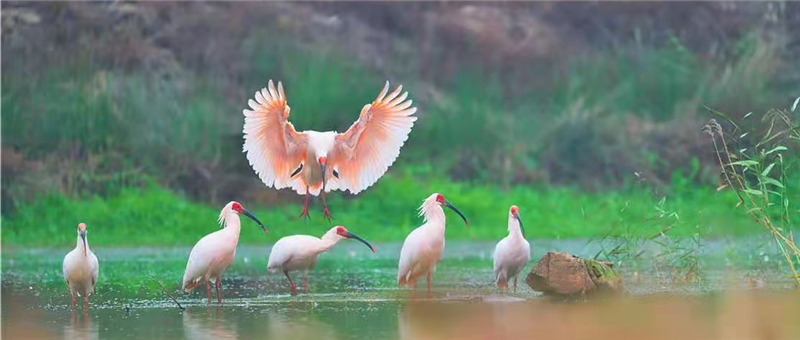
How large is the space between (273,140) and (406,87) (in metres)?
9.78

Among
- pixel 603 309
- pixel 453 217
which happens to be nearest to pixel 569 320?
pixel 603 309

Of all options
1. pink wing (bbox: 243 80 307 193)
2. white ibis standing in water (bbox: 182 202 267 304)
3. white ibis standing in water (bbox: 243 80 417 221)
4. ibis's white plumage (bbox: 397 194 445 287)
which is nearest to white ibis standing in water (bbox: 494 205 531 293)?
ibis's white plumage (bbox: 397 194 445 287)

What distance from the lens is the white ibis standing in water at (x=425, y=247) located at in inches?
468

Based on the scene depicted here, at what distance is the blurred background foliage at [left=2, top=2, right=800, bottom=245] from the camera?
66.5ft

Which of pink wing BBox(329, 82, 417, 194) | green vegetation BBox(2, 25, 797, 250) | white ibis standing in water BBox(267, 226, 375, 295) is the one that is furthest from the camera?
green vegetation BBox(2, 25, 797, 250)

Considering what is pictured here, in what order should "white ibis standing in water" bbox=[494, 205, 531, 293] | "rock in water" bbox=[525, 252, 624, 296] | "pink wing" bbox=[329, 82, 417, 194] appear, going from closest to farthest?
1. "rock in water" bbox=[525, 252, 624, 296]
2. "white ibis standing in water" bbox=[494, 205, 531, 293]
3. "pink wing" bbox=[329, 82, 417, 194]

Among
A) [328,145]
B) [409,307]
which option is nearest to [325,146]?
[328,145]

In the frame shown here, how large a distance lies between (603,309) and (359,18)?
45.0 ft

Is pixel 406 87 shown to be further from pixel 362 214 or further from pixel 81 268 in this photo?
pixel 81 268

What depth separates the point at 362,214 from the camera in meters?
20.0

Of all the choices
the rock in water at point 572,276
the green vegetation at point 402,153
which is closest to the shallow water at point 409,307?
the rock in water at point 572,276

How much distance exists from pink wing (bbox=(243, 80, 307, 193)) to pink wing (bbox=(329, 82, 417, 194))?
38 centimetres

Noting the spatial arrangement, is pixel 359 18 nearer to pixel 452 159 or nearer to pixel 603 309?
pixel 452 159

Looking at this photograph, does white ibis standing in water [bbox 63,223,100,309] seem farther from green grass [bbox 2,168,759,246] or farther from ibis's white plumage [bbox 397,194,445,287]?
green grass [bbox 2,168,759,246]
